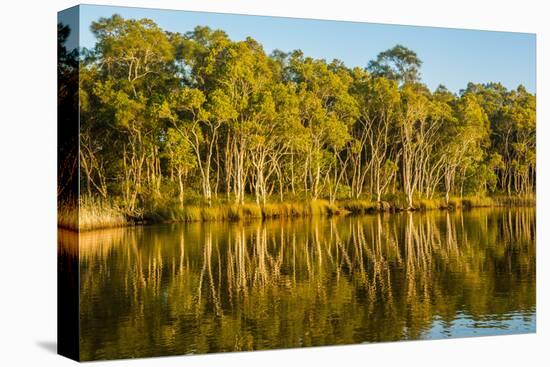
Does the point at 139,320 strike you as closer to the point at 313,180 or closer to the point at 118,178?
the point at 118,178

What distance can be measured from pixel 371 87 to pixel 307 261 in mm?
2715

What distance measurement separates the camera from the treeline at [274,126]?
518 inches

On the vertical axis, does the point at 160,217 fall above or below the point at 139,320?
above

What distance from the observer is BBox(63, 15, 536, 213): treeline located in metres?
13.2

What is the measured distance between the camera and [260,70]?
47.9 feet

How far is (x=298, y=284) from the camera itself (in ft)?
45.4

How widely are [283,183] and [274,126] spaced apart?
79 cm

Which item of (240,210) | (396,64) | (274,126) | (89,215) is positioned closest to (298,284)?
(240,210)

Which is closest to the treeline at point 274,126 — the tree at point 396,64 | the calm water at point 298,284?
the tree at point 396,64

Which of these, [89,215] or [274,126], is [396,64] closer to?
[274,126]

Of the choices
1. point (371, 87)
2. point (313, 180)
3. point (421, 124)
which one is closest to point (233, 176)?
point (313, 180)

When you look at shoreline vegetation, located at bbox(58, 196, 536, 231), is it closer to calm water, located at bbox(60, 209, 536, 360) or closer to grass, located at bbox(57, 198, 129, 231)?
grass, located at bbox(57, 198, 129, 231)

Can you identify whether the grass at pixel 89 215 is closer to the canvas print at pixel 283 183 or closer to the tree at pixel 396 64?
the canvas print at pixel 283 183

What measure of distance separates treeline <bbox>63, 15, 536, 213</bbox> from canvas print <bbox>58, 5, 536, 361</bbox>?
30 mm
